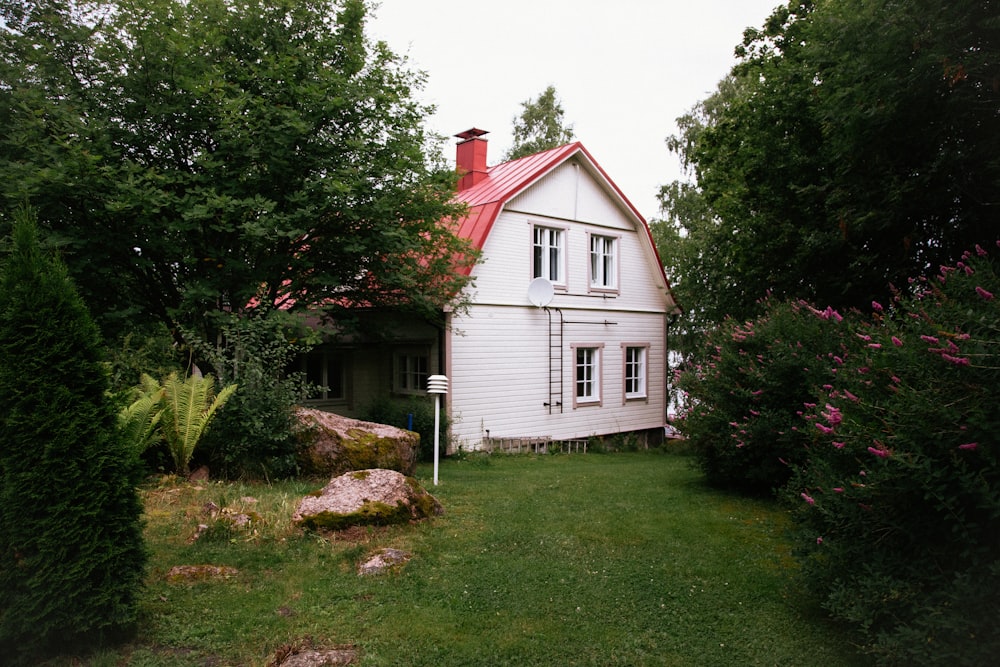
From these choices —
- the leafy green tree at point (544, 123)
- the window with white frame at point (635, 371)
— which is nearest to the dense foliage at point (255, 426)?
the window with white frame at point (635, 371)

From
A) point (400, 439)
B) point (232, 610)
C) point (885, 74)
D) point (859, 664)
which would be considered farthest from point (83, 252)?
point (885, 74)

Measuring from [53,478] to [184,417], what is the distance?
510cm

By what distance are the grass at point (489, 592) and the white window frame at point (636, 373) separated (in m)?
11.0

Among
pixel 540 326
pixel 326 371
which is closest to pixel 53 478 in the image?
pixel 326 371

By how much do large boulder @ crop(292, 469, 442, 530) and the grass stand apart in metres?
0.20

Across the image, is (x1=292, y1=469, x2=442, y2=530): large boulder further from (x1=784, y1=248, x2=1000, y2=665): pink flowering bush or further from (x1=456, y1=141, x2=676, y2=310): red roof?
(x1=456, y1=141, x2=676, y2=310): red roof

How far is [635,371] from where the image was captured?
64.6 feet

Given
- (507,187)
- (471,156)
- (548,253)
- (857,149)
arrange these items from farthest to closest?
(471,156) < (548,253) < (507,187) < (857,149)

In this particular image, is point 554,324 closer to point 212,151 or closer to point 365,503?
point 212,151

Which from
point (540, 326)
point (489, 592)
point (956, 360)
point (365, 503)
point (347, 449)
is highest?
point (540, 326)

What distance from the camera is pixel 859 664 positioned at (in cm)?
424

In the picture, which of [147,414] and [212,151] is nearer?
[147,414]

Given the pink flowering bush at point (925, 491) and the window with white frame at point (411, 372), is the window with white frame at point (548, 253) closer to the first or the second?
the window with white frame at point (411, 372)

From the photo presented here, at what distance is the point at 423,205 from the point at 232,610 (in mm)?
8572
